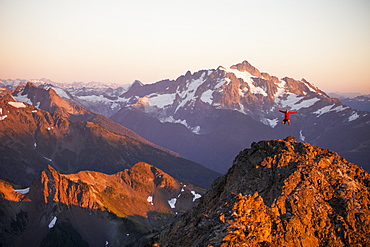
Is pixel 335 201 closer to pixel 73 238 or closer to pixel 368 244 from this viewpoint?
pixel 368 244

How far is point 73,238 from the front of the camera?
18850 centimetres

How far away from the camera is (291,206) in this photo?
50.3 m

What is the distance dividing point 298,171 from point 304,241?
Result: 457 inches

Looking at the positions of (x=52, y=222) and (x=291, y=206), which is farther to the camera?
(x=52, y=222)

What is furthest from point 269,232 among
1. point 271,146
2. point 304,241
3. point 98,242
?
point 98,242

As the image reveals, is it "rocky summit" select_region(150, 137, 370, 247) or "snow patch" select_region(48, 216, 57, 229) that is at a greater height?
"rocky summit" select_region(150, 137, 370, 247)

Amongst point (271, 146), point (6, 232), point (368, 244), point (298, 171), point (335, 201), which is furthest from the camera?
point (6, 232)

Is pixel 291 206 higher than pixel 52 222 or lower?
higher

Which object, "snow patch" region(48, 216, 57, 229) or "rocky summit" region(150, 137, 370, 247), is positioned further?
"snow patch" region(48, 216, 57, 229)

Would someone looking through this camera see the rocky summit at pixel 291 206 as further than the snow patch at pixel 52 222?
No

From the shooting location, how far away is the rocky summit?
1828 inches

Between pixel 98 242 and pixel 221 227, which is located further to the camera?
pixel 98 242

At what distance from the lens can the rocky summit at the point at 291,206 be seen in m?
46.4

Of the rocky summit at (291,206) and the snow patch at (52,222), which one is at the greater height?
the rocky summit at (291,206)
